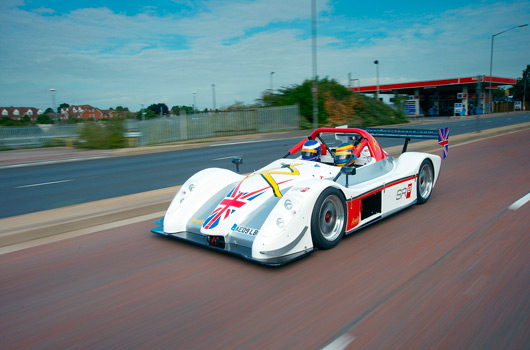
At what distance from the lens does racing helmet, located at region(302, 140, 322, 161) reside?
235 inches

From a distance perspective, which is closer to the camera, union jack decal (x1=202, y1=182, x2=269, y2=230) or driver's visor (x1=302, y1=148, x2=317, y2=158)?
union jack decal (x1=202, y1=182, x2=269, y2=230)

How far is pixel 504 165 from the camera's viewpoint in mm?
10523

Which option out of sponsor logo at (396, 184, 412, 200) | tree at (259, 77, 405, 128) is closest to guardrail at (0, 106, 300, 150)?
tree at (259, 77, 405, 128)

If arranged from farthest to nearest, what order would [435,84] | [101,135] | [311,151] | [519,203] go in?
[435,84]
[101,135]
[519,203]
[311,151]

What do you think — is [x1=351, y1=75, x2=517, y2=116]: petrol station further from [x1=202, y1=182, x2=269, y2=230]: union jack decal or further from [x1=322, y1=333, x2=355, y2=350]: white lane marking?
[x1=322, y1=333, x2=355, y2=350]: white lane marking

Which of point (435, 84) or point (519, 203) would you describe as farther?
point (435, 84)

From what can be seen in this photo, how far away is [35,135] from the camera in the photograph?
23.3 meters

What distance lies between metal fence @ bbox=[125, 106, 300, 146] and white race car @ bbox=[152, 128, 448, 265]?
17910 millimetres

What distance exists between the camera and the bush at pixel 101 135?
2122 cm

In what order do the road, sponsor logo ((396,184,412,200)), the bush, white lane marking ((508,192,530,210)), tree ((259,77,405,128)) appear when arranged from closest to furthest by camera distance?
the road
sponsor logo ((396,184,412,200))
white lane marking ((508,192,530,210))
the bush
tree ((259,77,405,128))

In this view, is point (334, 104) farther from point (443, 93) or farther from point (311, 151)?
point (443, 93)

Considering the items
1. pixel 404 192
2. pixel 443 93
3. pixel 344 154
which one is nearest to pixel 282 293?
pixel 344 154

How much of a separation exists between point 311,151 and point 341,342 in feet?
11.3

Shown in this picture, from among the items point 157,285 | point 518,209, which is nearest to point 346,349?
point 157,285
